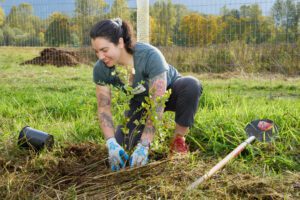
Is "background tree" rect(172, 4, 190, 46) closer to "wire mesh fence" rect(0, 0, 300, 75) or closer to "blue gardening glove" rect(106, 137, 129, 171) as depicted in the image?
"wire mesh fence" rect(0, 0, 300, 75)

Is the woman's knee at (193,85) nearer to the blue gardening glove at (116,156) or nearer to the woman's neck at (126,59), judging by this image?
the woman's neck at (126,59)

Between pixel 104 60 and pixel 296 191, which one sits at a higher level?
pixel 104 60

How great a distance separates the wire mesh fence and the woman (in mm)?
3758

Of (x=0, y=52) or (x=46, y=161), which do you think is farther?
(x=0, y=52)

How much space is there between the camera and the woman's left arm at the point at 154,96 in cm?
216

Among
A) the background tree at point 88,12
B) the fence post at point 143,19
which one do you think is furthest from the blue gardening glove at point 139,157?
the background tree at point 88,12

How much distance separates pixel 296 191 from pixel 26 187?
1438 millimetres

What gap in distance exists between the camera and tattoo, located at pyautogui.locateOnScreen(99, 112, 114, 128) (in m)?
2.39

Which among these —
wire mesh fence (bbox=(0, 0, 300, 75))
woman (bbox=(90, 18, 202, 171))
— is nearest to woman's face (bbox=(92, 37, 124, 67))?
woman (bbox=(90, 18, 202, 171))

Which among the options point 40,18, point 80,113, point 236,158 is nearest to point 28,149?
point 80,113

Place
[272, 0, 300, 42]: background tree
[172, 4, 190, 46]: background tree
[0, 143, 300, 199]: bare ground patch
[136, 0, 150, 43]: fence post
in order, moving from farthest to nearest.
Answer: [172, 4, 190, 46]: background tree → [272, 0, 300, 42]: background tree → [136, 0, 150, 43]: fence post → [0, 143, 300, 199]: bare ground patch

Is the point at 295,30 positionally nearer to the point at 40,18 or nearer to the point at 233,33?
the point at 233,33

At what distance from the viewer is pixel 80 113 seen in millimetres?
3666

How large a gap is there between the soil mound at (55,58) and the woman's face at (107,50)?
9.56 meters
